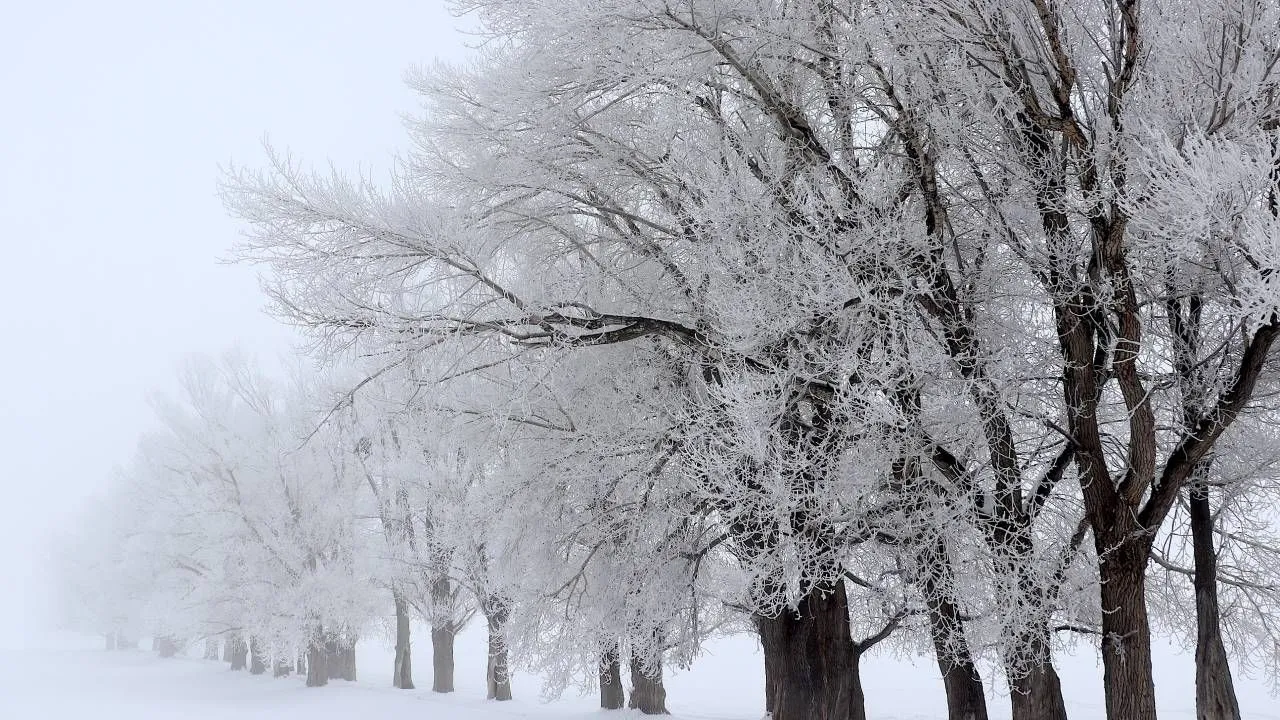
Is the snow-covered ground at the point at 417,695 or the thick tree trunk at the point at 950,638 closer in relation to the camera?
the thick tree trunk at the point at 950,638

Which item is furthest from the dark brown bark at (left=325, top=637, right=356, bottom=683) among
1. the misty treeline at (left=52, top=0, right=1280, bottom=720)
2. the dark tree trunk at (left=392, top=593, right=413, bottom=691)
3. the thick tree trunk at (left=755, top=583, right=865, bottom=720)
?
the thick tree trunk at (left=755, top=583, right=865, bottom=720)

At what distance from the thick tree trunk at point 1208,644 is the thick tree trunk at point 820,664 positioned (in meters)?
3.50

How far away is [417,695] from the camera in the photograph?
24672 mm

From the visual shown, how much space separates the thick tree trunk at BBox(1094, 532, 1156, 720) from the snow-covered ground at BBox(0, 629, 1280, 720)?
18.5 ft

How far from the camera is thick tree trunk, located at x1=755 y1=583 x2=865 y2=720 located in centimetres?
1052

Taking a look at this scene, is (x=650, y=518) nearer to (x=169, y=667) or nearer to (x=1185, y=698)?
(x=1185, y=698)

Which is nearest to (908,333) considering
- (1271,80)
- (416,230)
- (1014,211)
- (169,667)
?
(1014,211)

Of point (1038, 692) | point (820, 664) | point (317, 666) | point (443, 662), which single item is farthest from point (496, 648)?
point (1038, 692)

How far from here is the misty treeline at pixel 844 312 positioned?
24.5 ft

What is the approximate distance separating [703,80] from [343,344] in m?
4.29

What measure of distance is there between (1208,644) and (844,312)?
559 centimetres

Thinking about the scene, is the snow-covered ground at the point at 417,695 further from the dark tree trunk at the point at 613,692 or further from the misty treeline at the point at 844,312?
the misty treeline at the point at 844,312

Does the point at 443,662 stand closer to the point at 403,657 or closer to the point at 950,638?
the point at 403,657

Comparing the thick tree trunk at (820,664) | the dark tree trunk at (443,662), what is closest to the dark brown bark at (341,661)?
the dark tree trunk at (443,662)
